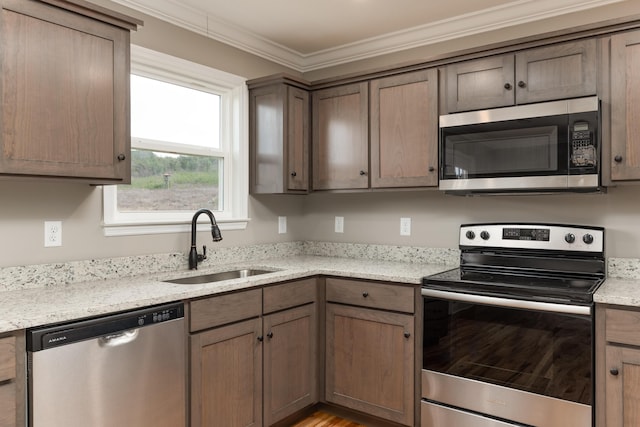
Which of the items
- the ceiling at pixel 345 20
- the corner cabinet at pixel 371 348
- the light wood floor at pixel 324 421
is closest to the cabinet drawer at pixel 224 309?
the corner cabinet at pixel 371 348

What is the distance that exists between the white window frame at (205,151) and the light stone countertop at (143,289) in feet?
0.93

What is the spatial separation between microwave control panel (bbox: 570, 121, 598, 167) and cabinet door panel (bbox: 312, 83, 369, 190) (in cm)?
120

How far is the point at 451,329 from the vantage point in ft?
7.68

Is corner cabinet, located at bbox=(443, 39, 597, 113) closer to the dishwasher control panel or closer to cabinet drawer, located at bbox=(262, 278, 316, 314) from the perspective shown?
A: cabinet drawer, located at bbox=(262, 278, 316, 314)

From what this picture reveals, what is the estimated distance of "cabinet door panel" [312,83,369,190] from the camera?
119 inches

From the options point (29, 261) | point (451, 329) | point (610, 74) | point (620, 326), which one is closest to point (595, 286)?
point (620, 326)

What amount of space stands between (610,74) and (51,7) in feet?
8.12

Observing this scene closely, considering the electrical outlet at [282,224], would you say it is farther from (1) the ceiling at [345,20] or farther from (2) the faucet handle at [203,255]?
(1) the ceiling at [345,20]

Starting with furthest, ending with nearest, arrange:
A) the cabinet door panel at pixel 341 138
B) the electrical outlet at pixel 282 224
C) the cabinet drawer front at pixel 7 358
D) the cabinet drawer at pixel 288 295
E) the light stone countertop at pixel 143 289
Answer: the electrical outlet at pixel 282 224 < the cabinet door panel at pixel 341 138 < the cabinet drawer at pixel 288 295 < the light stone countertop at pixel 143 289 < the cabinet drawer front at pixel 7 358

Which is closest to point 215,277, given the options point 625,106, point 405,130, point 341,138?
point 341,138

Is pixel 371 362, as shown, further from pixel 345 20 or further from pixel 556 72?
pixel 345 20

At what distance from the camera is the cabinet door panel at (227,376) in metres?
2.08

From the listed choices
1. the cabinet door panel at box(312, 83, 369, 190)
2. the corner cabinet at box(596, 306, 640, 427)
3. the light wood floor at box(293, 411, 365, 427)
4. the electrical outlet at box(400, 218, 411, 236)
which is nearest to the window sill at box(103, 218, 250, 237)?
the cabinet door panel at box(312, 83, 369, 190)

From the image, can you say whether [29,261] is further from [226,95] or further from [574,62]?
[574,62]
